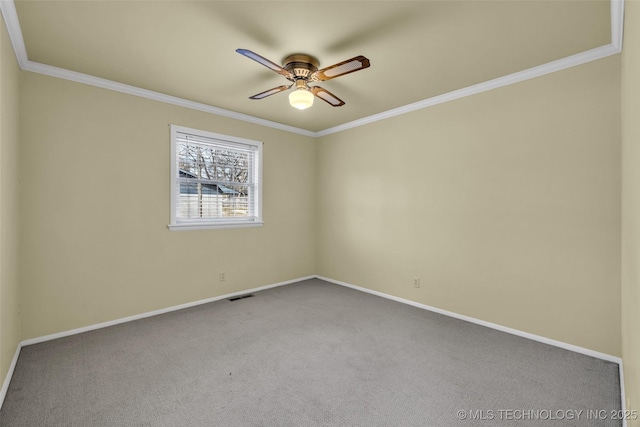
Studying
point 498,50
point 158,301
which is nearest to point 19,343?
point 158,301

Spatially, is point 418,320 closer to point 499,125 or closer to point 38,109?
point 499,125

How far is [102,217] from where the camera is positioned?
10.4ft

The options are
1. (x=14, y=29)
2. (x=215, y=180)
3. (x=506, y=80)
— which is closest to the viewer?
(x=14, y=29)

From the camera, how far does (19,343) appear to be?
2.67 meters

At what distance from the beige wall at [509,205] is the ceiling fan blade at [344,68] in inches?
70.1

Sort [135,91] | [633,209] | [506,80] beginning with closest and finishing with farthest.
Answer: [633,209] < [506,80] < [135,91]

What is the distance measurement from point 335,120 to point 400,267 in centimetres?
233

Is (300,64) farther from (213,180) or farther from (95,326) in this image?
(95,326)

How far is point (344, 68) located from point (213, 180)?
2501 millimetres

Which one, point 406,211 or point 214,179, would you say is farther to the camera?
point 214,179

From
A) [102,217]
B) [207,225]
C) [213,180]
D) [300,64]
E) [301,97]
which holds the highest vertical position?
[300,64]

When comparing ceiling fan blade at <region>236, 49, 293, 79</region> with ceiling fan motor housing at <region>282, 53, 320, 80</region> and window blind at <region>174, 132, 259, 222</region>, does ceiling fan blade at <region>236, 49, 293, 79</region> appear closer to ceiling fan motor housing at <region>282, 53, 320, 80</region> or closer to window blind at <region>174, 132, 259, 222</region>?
ceiling fan motor housing at <region>282, 53, 320, 80</region>

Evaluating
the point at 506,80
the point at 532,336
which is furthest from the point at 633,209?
the point at 506,80

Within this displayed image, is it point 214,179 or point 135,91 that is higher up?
point 135,91
